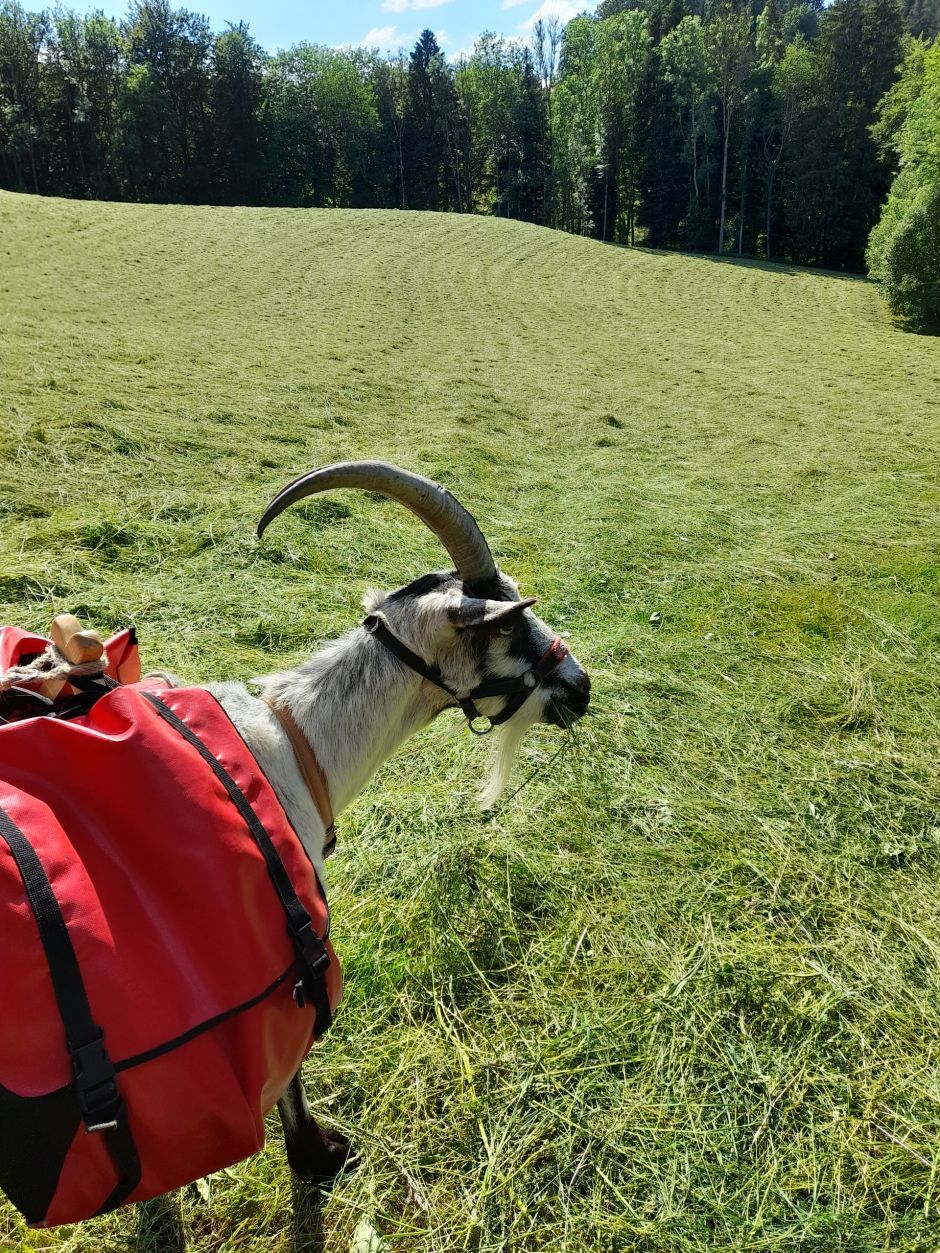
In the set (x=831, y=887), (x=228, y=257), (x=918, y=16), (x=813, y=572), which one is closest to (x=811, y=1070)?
(x=831, y=887)

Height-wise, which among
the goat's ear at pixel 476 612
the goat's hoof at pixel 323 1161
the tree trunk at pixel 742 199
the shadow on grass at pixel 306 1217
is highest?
the tree trunk at pixel 742 199

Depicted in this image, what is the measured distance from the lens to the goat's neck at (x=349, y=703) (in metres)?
2.29

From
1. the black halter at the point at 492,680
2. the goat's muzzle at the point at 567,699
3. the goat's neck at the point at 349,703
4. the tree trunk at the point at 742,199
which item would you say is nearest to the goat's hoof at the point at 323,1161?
the goat's neck at the point at 349,703

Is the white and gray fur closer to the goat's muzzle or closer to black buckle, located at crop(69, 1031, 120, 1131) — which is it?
the goat's muzzle

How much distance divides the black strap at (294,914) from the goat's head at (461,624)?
82cm

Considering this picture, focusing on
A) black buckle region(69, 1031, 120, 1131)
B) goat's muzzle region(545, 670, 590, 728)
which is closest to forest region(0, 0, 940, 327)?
goat's muzzle region(545, 670, 590, 728)

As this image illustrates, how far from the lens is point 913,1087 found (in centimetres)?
264

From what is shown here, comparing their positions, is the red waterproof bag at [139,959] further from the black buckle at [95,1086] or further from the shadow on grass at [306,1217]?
the shadow on grass at [306,1217]

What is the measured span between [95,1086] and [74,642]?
118cm

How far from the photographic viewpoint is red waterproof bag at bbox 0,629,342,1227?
4.64 feet

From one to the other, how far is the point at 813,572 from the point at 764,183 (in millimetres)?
52348

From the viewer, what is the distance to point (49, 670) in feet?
6.86

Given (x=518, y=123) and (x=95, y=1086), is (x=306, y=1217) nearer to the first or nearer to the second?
(x=95, y=1086)

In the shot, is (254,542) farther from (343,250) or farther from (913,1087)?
(343,250)
